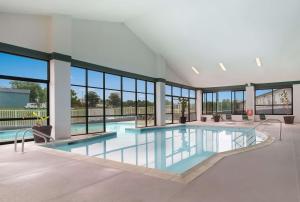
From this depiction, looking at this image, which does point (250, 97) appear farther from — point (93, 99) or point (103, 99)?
point (93, 99)

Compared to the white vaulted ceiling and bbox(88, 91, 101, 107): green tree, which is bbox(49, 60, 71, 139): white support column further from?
the white vaulted ceiling

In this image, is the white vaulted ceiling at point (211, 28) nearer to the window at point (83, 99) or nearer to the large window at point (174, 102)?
the large window at point (174, 102)

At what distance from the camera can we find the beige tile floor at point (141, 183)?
8.27ft

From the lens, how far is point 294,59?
1175cm

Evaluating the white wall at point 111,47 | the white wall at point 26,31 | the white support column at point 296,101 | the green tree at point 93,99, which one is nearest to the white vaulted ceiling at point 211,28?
the white wall at point 26,31

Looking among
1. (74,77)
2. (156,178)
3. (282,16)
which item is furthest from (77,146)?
(282,16)

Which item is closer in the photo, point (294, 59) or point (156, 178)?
point (156, 178)

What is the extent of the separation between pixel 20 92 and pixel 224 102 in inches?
595

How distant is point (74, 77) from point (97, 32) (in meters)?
2.38

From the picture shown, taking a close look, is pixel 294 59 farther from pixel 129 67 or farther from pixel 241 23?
pixel 129 67

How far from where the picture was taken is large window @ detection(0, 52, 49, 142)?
6742 millimetres

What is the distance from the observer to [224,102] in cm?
1778

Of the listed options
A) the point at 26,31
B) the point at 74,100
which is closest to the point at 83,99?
the point at 74,100

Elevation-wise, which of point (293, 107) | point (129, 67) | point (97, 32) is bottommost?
point (293, 107)
